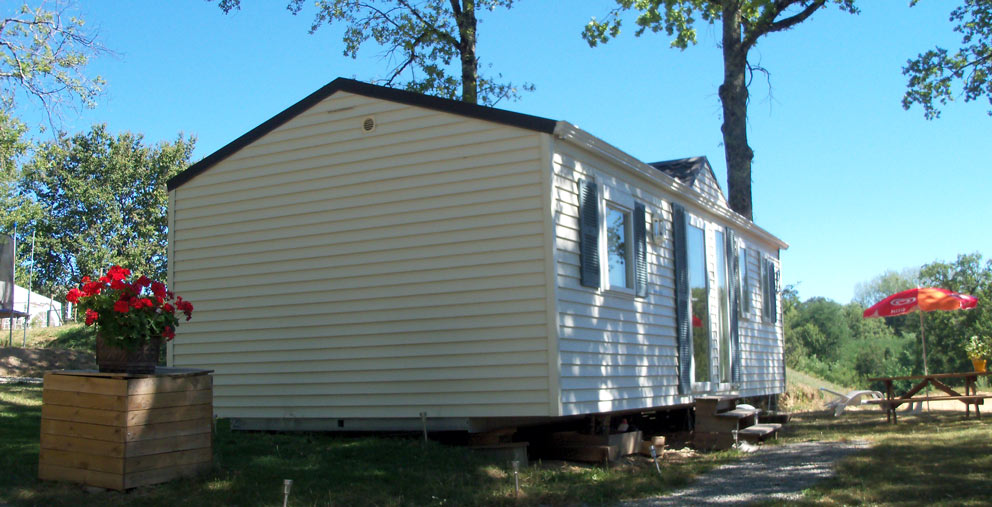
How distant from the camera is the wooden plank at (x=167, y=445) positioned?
6043 mm

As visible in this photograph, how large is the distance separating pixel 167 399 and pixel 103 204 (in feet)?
123

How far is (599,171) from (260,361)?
13.7 ft

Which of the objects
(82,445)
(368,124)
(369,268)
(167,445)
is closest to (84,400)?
(82,445)

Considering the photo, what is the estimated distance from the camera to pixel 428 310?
8492 millimetres

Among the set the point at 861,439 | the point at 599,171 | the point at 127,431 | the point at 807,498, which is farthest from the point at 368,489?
the point at 861,439

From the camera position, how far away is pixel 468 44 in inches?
709

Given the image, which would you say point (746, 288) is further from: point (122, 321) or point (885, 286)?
point (885, 286)

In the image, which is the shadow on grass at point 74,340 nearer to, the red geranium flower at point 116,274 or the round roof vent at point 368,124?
the round roof vent at point 368,124

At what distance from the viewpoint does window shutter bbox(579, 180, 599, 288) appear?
830 cm

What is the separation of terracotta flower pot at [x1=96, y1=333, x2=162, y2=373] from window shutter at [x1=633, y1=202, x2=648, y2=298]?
5.07 m

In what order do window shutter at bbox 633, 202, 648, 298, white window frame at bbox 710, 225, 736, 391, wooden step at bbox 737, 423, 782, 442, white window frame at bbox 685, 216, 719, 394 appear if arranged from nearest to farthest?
window shutter at bbox 633, 202, 648, 298, wooden step at bbox 737, 423, 782, 442, white window frame at bbox 685, 216, 719, 394, white window frame at bbox 710, 225, 736, 391

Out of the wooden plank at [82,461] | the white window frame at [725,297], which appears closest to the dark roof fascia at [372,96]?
the wooden plank at [82,461]

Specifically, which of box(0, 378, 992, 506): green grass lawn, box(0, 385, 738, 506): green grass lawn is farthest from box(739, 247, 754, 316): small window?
box(0, 385, 738, 506): green grass lawn

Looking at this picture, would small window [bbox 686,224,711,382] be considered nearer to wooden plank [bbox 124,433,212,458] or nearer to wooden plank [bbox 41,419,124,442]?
wooden plank [bbox 124,433,212,458]
